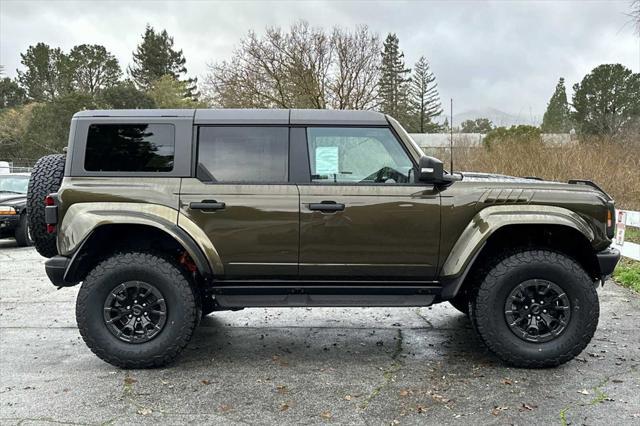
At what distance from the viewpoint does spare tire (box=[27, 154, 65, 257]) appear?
422 centimetres

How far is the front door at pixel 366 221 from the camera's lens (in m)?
3.97

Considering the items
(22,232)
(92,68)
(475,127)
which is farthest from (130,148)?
(92,68)

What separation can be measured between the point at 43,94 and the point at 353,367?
203ft

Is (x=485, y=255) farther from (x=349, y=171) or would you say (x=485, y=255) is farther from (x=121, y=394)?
(x=121, y=394)

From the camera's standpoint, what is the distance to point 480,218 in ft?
13.1

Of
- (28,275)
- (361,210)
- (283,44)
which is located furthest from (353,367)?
(283,44)

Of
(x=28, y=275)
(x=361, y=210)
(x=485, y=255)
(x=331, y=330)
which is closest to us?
(x=361, y=210)

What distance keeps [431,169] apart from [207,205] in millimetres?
1669

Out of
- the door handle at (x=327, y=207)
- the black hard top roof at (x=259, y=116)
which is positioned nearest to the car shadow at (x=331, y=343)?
the door handle at (x=327, y=207)

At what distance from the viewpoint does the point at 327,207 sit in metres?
3.95

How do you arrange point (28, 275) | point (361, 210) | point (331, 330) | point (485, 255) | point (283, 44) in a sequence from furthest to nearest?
point (283, 44)
point (28, 275)
point (331, 330)
point (485, 255)
point (361, 210)

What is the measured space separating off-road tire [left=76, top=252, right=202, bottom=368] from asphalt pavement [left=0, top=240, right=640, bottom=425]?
0.16 m

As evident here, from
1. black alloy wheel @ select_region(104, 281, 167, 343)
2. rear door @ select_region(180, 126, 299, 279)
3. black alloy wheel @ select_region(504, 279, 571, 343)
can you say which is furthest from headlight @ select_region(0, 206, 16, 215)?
black alloy wheel @ select_region(504, 279, 571, 343)

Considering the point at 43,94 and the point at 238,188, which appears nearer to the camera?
the point at 238,188
